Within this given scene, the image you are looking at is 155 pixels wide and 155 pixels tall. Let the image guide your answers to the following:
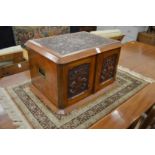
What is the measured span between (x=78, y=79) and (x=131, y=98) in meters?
0.33

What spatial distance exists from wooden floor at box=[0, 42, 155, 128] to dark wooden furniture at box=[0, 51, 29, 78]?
2.0 inches

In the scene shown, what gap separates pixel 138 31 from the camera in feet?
9.59

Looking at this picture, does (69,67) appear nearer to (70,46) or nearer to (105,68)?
(70,46)

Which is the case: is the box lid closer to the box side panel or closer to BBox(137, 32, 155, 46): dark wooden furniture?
the box side panel

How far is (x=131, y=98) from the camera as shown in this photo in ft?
2.97

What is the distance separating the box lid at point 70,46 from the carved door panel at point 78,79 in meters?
0.03

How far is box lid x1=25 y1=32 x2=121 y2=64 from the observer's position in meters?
0.72

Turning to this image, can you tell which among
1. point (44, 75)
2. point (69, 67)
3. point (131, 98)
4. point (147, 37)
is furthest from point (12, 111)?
point (147, 37)

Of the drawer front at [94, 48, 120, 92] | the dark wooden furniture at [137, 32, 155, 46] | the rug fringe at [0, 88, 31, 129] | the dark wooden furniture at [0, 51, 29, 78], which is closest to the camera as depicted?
the rug fringe at [0, 88, 31, 129]

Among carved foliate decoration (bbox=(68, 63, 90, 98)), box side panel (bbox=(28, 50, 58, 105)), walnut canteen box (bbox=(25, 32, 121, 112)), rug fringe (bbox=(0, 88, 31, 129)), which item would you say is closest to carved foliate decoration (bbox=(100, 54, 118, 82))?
walnut canteen box (bbox=(25, 32, 121, 112))

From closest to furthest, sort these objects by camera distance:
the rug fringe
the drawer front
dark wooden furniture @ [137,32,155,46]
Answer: the rug fringe
the drawer front
dark wooden furniture @ [137,32,155,46]

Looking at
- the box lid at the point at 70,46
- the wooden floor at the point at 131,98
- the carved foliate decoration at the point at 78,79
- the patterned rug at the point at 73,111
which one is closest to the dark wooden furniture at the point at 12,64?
the wooden floor at the point at 131,98

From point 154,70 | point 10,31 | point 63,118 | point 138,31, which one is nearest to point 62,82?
point 63,118

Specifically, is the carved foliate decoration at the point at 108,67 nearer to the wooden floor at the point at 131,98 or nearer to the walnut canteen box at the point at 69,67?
the walnut canteen box at the point at 69,67
